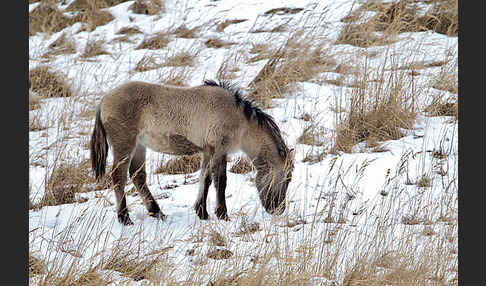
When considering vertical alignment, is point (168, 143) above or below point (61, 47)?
above

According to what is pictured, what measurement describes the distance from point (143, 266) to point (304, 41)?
18.6 feet

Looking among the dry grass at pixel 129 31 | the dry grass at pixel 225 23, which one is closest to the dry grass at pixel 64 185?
the dry grass at pixel 225 23

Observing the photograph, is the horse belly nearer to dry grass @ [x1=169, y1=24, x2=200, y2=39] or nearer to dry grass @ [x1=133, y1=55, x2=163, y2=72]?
dry grass @ [x1=133, y1=55, x2=163, y2=72]

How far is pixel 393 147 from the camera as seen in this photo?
6.01 metres

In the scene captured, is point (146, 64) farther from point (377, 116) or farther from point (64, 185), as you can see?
point (377, 116)

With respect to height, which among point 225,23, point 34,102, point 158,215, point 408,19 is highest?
point 408,19

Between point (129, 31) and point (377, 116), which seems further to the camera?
point (129, 31)

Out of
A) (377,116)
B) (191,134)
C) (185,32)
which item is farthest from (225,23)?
(191,134)

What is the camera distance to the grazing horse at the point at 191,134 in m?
4.85

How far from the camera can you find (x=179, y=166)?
20.1 feet

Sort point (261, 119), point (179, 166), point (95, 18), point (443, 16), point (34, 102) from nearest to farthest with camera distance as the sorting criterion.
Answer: point (261, 119)
point (179, 166)
point (34, 102)
point (443, 16)
point (95, 18)

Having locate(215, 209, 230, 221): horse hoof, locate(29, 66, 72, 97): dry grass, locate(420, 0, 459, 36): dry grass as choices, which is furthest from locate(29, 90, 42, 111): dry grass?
locate(420, 0, 459, 36): dry grass

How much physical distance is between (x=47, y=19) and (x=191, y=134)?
28.6 feet

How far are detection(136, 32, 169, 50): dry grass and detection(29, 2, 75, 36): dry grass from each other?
112 inches
